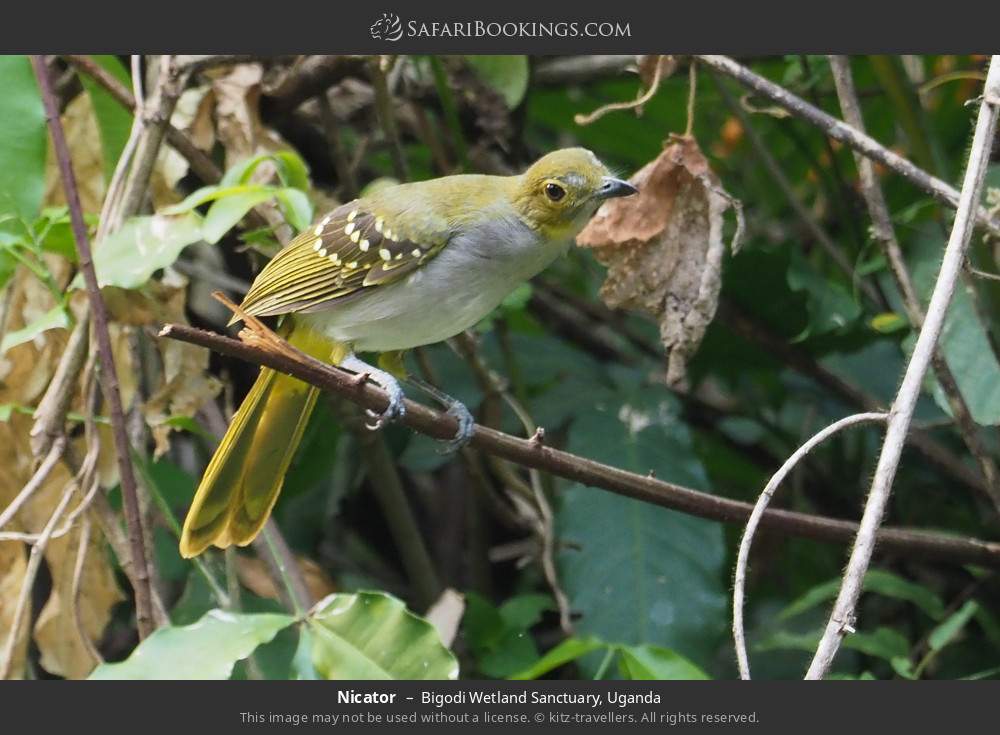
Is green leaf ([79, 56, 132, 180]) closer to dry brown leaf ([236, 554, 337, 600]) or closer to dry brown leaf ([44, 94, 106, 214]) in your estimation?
dry brown leaf ([44, 94, 106, 214])

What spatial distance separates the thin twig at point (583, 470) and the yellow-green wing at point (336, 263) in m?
0.43

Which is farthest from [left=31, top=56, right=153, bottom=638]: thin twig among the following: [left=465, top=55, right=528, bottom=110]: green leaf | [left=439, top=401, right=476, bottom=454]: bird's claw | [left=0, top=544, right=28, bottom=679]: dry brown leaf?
[left=465, top=55, right=528, bottom=110]: green leaf

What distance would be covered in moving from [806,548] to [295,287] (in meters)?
1.90

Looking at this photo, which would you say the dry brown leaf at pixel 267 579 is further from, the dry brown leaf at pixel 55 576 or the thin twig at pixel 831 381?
the thin twig at pixel 831 381

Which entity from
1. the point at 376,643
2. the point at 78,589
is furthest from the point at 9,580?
the point at 376,643

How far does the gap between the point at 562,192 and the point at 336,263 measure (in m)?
0.51

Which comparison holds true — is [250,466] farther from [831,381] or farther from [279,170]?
[831,381]

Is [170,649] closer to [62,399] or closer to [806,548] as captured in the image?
[62,399]

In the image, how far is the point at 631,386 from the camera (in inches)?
133

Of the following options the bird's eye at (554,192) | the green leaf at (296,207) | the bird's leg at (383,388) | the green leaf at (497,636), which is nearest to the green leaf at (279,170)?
the green leaf at (296,207)

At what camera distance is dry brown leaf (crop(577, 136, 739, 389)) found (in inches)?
102

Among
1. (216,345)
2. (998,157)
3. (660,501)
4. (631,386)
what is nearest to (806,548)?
(631,386)
